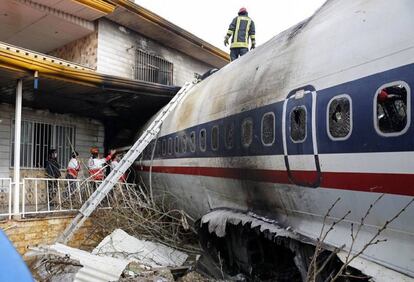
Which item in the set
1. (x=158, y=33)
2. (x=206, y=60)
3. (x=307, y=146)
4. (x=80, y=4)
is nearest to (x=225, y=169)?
(x=307, y=146)

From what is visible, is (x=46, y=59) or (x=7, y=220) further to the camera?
(x=46, y=59)

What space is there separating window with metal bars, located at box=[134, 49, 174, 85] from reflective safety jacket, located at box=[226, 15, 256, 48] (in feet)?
15.5

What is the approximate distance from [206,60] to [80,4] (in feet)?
22.8

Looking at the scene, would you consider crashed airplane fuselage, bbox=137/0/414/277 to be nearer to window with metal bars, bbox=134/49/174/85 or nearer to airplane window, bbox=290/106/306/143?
airplane window, bbox=290/106/306/143

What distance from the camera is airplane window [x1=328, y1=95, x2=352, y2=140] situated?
4.41 meters

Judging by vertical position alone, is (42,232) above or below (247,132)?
below

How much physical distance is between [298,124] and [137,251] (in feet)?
15.4

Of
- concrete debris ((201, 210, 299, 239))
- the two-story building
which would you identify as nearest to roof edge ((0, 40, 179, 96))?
the two-story building

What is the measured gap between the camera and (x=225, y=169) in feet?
22.9

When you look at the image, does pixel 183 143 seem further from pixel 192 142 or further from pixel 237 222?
pixel 237 222

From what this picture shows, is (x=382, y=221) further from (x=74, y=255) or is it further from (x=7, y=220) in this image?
(x=7, y=220)

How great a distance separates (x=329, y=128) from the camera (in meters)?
4.65

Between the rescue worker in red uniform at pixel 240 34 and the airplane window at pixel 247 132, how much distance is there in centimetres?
528

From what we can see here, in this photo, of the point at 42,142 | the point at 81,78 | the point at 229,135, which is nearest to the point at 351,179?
the point at 229,135
